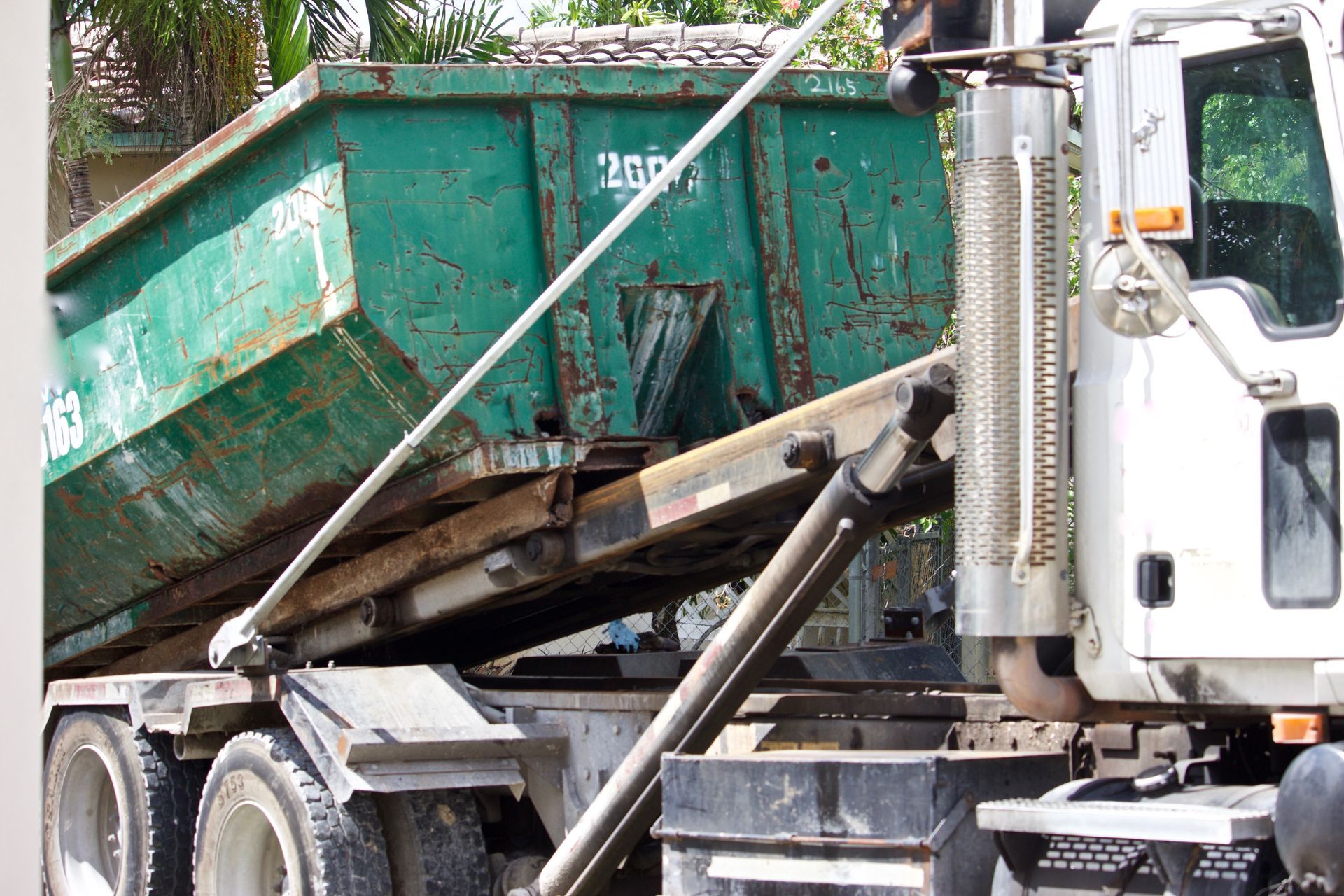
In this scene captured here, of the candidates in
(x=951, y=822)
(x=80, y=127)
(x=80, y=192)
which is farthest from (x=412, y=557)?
(x=80, y=192)

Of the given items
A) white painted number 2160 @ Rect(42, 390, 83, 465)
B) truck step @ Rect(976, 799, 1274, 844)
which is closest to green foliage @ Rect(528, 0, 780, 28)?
white painted number 2160 @ Rect(42, 390, 83, 465)

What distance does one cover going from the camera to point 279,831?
5.34 m

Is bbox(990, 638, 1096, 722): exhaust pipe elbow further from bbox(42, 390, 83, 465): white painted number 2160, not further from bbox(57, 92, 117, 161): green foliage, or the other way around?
bbox(57, 92, 117, 161): green foliage

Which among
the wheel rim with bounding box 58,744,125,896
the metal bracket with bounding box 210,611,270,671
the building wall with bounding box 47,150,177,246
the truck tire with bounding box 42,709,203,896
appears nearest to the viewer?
the metal bracket with bounding box 210,611,270,671

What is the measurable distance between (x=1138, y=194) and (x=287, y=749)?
336 cm

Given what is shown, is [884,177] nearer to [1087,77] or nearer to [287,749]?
[1087,77]

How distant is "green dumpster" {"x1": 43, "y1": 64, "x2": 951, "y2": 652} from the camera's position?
498cm

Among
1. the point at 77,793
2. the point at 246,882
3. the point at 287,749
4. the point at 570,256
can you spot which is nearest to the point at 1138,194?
the point at 570,256

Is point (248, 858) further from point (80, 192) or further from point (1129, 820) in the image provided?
point (80, 192)

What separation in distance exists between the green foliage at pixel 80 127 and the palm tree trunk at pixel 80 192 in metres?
0.35

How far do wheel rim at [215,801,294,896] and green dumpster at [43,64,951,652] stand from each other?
3.37ft

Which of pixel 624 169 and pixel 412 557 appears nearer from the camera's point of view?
pixel 624 169

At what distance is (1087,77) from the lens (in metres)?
3.66

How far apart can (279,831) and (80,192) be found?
9.02m
